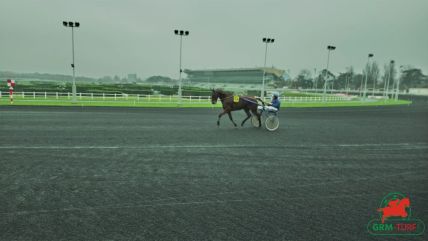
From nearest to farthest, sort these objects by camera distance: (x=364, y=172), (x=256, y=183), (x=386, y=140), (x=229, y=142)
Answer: (x=256, y=183)
(x=364, y=172)
(x=229, y=142)
(x=386, y=140)

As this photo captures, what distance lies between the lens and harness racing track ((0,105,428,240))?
3.49 meters

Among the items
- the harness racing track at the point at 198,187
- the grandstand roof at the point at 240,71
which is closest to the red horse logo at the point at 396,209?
the harness racing track at the point at 198,187

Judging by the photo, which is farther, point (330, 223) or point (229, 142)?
point (229, 142)

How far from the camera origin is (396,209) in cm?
426

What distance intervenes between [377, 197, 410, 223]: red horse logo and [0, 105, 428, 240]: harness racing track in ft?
0.44

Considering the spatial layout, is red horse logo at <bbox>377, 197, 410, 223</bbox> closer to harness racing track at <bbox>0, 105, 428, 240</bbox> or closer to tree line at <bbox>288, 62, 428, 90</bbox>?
harness racing track at <bbox>0, 105, 428, 240</bbox>

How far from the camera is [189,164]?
Result: 6.44 meters

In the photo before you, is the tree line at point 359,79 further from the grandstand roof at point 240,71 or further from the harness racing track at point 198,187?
the harness racing track at point 198,187

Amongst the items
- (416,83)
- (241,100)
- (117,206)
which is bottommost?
(117,206)

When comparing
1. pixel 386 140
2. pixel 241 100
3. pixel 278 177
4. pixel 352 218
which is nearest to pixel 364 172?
pixel 278 177

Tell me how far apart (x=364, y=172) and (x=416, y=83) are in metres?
150

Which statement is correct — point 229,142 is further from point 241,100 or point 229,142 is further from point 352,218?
point 352,218

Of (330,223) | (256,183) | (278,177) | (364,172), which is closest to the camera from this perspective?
(330,223)

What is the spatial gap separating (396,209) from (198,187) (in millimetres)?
3387
